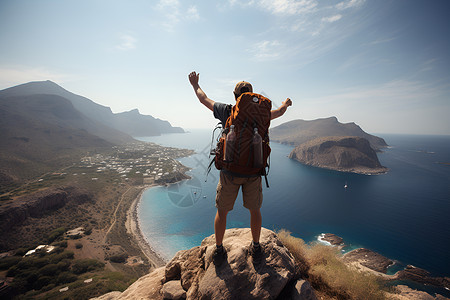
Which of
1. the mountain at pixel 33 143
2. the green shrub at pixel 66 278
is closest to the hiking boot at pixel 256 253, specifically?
the green shrub at pixel 66 278

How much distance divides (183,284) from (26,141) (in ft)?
420

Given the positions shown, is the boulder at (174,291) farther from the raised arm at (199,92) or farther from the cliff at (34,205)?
the cliff at (34,205)

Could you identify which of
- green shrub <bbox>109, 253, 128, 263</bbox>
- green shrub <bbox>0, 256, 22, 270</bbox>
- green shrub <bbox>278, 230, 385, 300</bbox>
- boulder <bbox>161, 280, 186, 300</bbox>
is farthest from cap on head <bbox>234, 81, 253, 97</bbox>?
green shrub <bbox>0, 256, 22, 270</bbox>

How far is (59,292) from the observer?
22953mm

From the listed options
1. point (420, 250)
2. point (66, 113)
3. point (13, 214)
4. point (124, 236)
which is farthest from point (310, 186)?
point (66, 113)

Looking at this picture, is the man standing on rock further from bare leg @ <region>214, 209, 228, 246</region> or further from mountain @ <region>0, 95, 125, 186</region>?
mountain @ <region>0, 95, 125, 186</region>

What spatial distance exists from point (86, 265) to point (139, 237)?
1122cm

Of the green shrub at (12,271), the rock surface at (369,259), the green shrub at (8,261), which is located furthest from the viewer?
the rock surface at (369,259)

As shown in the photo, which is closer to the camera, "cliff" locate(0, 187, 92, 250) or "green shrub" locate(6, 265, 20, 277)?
"green shrub" locate(6, 265, 20, 277)

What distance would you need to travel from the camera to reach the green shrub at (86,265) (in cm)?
2838

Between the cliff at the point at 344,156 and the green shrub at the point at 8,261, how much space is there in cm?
12354

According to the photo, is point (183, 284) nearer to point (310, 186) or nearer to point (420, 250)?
point (420, 250)

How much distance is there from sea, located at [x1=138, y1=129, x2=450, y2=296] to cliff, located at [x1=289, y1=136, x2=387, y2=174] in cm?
1437

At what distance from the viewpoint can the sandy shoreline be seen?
3373 cm
